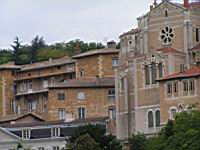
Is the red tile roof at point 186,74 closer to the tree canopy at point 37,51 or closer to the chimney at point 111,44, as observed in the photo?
the chimney at point 111,44

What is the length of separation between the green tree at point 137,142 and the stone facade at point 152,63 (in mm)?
3765

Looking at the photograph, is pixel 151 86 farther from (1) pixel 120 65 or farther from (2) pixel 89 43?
(2) pixel 89 43

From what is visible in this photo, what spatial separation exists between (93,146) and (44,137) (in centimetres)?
1863

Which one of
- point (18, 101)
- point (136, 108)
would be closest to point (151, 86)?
point (136, 108)

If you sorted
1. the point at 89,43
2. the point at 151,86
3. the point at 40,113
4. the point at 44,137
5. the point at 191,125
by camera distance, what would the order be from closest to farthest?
the point at 191,125 → the point at 151,86 → the point at 44,137 → the point at 40,113 → the point at 89,43

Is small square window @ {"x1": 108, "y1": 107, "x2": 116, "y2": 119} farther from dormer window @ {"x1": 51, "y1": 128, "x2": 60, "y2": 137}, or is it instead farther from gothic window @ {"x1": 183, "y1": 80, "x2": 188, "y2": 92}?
gothic window @ {"x1": 183, "y1": 80, "x2": 188, "y2": 92}

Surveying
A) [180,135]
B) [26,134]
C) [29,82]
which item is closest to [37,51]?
[29,82]

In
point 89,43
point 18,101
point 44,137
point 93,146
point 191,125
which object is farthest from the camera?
point 89,43

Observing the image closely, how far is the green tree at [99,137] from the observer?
93.7 m

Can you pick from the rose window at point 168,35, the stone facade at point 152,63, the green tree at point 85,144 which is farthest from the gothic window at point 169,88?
the green tree at point 85,144

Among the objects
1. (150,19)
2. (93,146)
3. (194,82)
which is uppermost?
(150,19)

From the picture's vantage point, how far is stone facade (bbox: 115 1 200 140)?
10112 cm

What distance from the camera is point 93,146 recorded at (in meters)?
91.4

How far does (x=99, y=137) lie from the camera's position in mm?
95250
